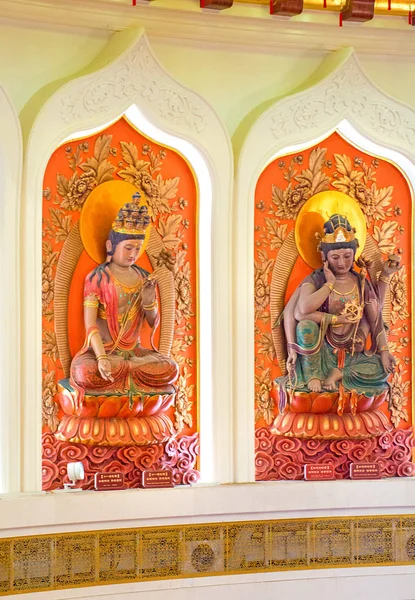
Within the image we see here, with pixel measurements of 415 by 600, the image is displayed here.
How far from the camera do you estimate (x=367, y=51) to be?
9.13 m

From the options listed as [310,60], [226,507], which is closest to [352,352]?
[226,507]

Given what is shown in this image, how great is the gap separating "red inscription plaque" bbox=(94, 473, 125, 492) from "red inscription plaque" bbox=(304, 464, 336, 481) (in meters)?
1.40

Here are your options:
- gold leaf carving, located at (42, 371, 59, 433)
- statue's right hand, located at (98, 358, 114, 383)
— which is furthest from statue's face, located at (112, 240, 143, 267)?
gold leaf carving, located at (42, 371, 59, 433)

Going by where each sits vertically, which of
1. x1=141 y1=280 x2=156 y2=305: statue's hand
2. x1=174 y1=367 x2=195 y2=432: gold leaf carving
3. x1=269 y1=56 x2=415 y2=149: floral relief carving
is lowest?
x1=174 y1=367 x2=195 y2=432: gold leaf carving

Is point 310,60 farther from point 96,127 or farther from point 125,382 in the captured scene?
point 125,382

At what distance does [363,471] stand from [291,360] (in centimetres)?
97

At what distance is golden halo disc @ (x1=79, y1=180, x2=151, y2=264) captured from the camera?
336 inches

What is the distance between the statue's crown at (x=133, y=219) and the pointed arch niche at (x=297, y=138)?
692 mm

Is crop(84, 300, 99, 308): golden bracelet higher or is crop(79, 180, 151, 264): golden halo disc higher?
crop(79, 180, 151, 264): golden halo disc

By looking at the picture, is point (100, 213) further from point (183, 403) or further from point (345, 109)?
point (345, 109)

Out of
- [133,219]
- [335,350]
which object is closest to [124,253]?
[133,219]

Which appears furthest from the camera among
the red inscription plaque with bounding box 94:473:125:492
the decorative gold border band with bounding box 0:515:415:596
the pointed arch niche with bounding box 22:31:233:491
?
the red inscription plaque with bounding box 94:473:125:492

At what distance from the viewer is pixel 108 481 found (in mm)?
8312

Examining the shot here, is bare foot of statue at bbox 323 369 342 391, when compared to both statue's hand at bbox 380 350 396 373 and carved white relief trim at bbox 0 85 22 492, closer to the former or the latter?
statue's hand at bbox 380 350 396 373
